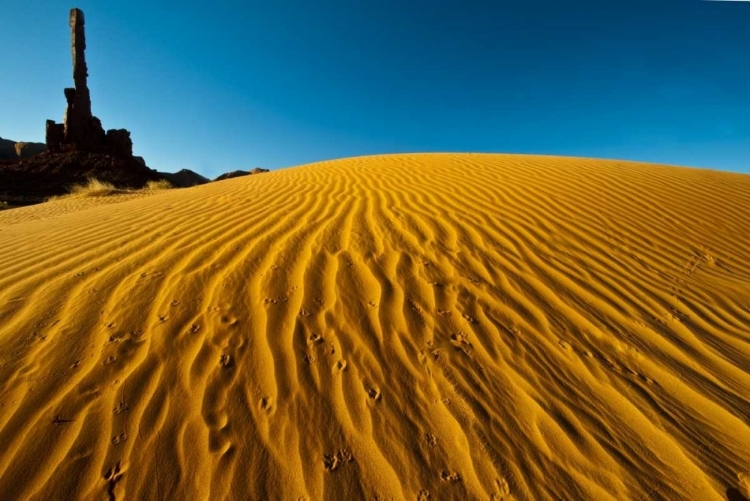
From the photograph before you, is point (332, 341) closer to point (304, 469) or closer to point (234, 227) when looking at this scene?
point (304, 469)

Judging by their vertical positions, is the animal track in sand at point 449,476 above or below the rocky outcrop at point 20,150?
below

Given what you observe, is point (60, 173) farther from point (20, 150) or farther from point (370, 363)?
point (370, 363)

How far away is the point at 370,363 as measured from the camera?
212 cm

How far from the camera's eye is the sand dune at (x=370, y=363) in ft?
5.14

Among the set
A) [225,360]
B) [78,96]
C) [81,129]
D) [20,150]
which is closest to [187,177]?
[81,129]

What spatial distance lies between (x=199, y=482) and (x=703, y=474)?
8.00 ft

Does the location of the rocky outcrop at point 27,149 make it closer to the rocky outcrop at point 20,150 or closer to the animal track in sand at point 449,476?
the rocky outcrop at point 20,150

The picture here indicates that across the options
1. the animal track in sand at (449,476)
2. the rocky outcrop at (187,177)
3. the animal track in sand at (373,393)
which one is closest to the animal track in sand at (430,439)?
the animal track in sand at (449,476)

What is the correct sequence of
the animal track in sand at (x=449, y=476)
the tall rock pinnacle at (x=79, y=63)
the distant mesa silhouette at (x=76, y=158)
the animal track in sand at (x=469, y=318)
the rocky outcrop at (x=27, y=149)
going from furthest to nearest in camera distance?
the rocky outcrop at (x=27, y=149) < the tall rock pinnacle at (x=79, y=63) < the distant mesa silhouette at (x=76, y=158) < the animal track in sand at (x=469, y=318) < the animal track in sand at (x=449, y=476)

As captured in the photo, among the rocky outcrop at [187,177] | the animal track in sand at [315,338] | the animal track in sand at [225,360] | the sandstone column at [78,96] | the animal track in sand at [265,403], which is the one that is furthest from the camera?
the rocky outcrop at [187,177]

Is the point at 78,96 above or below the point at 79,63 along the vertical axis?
below

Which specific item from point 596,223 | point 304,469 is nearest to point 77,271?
point 304,469

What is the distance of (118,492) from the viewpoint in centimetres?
144

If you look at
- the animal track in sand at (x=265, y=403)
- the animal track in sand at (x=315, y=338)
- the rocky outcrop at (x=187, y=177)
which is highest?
the animal track in sand at (x=315, y=338)
